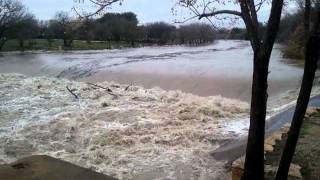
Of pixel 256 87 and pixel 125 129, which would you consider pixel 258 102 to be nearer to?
pixel 256 87

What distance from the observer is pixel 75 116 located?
13.9 metres

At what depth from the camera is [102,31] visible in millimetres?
62781

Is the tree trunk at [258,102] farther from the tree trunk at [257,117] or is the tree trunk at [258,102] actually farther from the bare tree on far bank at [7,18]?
the bare tree on far bank at [7,18]

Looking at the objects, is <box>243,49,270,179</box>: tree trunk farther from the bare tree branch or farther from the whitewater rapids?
the whitewater rapids

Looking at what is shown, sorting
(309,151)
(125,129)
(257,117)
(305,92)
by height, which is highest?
(305,92)

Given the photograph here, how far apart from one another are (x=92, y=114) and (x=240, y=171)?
8327 millimetres

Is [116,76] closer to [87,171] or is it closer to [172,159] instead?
[172,159]

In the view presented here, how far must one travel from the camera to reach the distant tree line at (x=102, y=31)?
53.9m

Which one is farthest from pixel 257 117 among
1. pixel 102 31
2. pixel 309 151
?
pixel 102 31

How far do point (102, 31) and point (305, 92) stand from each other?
59458 mm

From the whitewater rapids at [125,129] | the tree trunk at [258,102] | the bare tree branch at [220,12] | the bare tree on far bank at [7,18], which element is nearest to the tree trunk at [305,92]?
the tree trunk at [258,102]

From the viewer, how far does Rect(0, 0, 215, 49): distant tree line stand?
53.9 meters

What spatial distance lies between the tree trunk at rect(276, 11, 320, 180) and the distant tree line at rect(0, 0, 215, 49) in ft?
124

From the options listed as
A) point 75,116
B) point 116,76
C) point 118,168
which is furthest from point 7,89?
point 118,168
